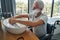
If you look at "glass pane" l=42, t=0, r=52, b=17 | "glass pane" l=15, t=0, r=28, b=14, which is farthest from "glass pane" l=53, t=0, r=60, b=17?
"glass pane" l=15, t=0, r=28, b=14

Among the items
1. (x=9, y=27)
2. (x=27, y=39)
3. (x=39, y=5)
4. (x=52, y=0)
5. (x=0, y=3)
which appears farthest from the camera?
(x=52, y=0)

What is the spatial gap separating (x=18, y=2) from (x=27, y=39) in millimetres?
2025

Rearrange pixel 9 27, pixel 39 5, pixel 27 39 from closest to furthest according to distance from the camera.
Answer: pixel 27 39
pixel 9 27
pixel 39 5

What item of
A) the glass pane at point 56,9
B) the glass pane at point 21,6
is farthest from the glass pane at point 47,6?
the glass pane at point 21,6

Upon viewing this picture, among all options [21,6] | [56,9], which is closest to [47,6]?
[56,9]

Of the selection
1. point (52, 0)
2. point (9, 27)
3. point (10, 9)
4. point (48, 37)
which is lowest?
point (48, 37)

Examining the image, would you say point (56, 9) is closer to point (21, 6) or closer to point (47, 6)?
point (47, 6)

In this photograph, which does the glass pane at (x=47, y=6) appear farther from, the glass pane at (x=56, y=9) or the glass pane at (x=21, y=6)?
the glass pane at (x=21, y=6)

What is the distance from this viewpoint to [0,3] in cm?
285

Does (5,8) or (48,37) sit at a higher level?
(5,8)

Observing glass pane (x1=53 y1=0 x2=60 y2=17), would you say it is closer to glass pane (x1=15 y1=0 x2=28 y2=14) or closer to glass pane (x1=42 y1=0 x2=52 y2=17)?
glass pane (x1=42 y1=0 x2=52 y2=17)

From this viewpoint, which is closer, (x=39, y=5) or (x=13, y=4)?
(x=39, y=5)

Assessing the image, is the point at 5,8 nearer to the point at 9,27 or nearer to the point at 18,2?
the point at 18,2

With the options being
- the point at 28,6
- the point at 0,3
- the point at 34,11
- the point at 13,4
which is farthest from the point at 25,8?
the point at 34,11
